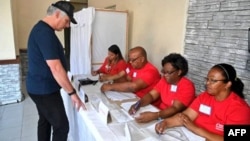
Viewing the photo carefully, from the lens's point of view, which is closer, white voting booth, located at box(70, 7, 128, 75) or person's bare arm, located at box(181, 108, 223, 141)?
person's bare arm, located at box(181, 108, 223, 141)

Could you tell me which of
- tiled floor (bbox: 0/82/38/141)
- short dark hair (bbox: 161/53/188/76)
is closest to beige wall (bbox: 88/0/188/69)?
short dark hair (bbox: 161/53/188/76)

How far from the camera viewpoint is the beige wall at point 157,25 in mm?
2062

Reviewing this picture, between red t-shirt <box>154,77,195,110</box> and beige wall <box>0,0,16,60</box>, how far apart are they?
2.68 meters

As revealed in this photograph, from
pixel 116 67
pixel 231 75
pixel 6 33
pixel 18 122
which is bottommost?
pixel 18 122

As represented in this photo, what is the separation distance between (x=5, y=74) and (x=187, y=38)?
114 inches

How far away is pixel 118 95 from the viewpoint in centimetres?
172

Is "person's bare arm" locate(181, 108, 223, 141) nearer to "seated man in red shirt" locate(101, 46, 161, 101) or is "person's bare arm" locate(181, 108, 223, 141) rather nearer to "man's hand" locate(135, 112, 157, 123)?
"man's hand" locate(135, 112, 157, 123)

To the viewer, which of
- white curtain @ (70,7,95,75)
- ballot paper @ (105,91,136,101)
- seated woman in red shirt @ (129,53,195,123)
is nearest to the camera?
seated woman in red shirt @ (129,53,195,123)

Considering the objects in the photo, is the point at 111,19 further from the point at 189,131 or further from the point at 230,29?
the point at 189,131

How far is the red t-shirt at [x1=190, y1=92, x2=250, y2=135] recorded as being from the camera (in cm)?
102

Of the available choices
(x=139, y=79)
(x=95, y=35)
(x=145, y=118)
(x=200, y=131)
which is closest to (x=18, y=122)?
(x=95, y=35)

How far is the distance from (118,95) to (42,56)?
72 centimetres

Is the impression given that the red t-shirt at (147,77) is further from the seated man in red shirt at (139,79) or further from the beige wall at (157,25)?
the beige wall at (157,25)

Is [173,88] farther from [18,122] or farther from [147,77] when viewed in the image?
[18,122]
